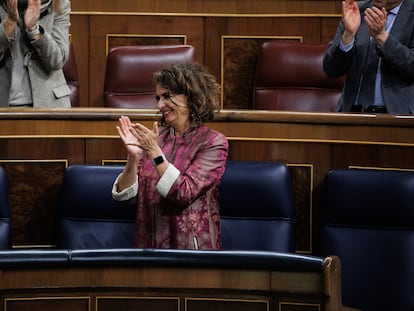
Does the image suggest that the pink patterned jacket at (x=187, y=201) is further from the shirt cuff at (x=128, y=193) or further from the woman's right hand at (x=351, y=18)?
the woman's right hand at (x=351, y=18)

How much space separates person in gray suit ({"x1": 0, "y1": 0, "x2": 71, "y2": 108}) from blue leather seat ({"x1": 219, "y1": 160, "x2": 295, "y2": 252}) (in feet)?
1.49

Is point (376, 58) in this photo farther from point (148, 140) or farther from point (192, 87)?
point (148, 140)

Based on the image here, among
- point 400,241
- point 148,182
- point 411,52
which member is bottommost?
point 400,241

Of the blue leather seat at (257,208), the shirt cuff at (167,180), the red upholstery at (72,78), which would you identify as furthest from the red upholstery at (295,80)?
the shirt cuff at (167,180)

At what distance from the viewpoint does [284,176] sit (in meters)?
1.39

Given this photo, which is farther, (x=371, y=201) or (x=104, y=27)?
(x=104, y=27)

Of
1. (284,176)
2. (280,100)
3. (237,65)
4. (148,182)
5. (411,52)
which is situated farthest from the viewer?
(237,65)

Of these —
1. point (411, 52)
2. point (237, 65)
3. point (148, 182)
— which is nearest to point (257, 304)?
point (148, 182)

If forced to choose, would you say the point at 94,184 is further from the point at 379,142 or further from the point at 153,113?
the point at 379,142

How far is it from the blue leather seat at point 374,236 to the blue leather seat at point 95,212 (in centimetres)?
31

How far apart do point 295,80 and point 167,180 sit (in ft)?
2.92

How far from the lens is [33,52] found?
169 cm

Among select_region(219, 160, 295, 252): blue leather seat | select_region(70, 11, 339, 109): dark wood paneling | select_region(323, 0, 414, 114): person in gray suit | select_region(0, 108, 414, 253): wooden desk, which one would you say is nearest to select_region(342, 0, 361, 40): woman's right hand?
select_region(323, 0, 414, 114): person in gray suit

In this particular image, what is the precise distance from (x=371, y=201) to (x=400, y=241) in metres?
0.07
